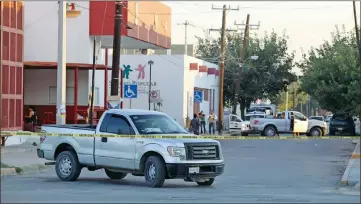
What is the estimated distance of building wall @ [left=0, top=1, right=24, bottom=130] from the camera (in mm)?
32281

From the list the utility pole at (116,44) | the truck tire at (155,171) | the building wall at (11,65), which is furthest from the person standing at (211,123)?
the truck tire at (155,171)

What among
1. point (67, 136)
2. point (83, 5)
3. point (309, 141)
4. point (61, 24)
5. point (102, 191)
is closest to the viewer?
point (102, 191)

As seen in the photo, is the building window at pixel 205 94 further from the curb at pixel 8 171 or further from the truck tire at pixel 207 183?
the truck tire at pixel 207 183

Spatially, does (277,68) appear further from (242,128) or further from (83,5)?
(83,5)

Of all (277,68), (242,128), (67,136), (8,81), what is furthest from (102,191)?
(277,68)

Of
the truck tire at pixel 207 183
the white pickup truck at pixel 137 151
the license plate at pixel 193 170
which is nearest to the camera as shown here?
the white pickup truck at pixel 137 151

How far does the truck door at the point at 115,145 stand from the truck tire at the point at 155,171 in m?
0.44

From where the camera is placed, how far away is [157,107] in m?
58.3

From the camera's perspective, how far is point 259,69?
262 ft

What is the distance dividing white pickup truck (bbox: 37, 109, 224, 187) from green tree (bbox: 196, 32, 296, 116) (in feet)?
194

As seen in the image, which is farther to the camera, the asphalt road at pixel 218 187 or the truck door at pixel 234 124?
the truck door at pixel 234 124

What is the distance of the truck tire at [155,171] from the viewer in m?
17.6

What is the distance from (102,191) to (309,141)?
33214 mm

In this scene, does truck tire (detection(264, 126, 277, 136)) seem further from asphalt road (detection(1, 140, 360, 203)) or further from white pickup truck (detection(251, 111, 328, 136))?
asphalt road (detection(1, 140, 360, 203))
